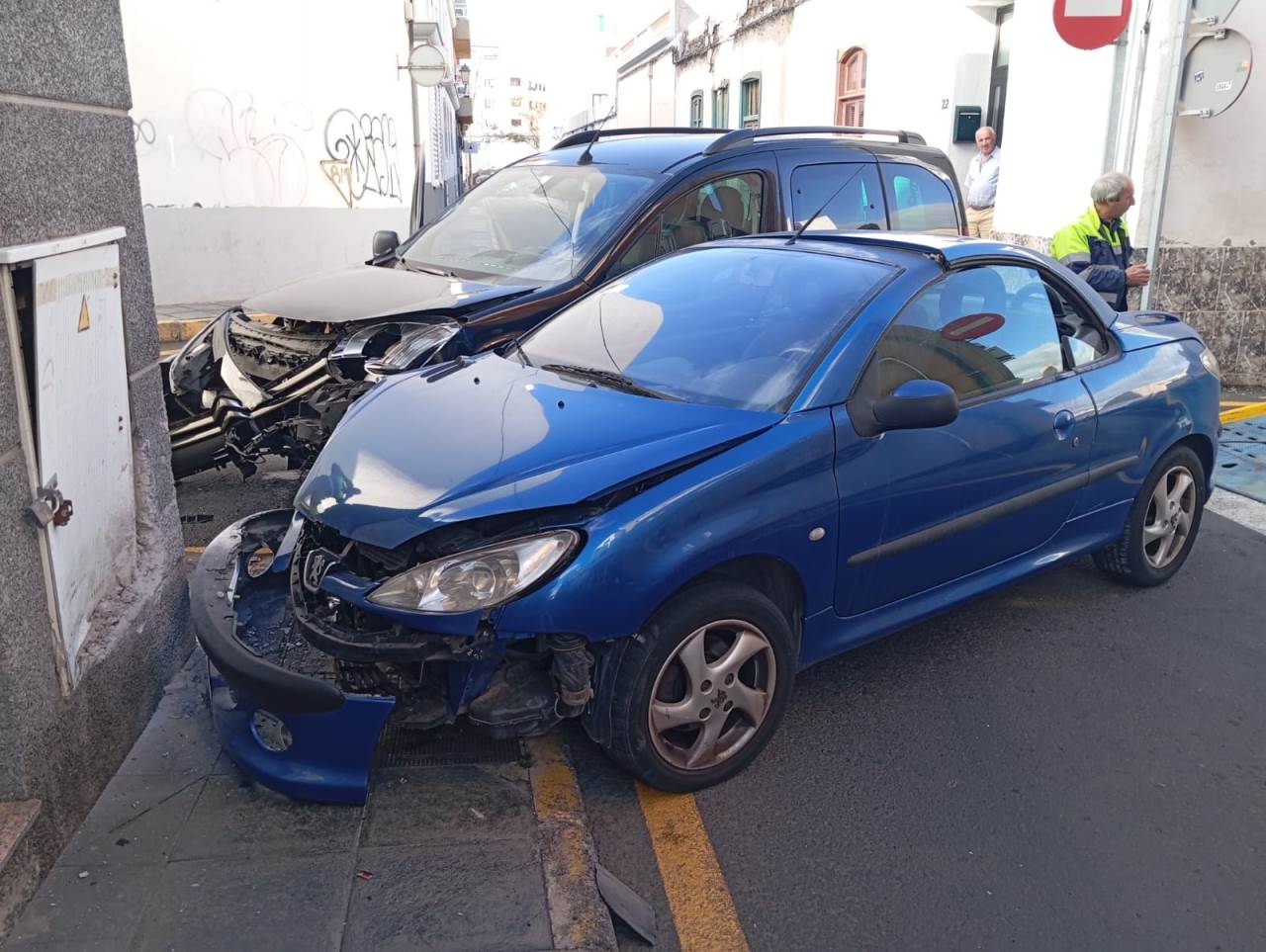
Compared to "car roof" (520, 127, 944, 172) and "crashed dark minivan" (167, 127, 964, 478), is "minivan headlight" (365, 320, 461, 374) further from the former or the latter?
"car roof" (520, 127, 944, 172)

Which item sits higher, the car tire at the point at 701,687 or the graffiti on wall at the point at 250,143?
the graffiti on wall at the point at 250,143

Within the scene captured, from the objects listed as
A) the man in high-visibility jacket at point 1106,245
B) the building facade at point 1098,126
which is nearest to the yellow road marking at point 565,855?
the man in high-visibility jacket at point 1106,245

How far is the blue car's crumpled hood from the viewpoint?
2.96 metres

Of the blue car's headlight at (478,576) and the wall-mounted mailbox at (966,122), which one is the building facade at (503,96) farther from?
the blue car's headlight at (478,576)

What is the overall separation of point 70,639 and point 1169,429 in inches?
169

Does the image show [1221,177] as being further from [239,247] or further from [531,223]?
[239,247]

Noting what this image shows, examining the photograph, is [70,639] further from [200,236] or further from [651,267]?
[200,236]

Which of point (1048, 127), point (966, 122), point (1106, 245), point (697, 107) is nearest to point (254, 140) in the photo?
point (966, 122)

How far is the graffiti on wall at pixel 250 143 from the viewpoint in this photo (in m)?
12.4

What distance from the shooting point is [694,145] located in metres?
6.24

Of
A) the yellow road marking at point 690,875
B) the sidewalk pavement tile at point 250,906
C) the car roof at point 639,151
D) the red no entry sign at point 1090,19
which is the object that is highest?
the red no entry sign at point 1090,19

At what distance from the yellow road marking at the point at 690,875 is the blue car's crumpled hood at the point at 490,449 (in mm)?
1038

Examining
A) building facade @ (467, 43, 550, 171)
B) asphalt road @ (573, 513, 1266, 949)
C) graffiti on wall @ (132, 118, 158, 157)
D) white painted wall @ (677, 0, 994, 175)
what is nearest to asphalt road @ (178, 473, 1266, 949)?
asphalt road @ (573, 513, 1266, 949)

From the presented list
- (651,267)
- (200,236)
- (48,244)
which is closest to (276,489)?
(651,267)
